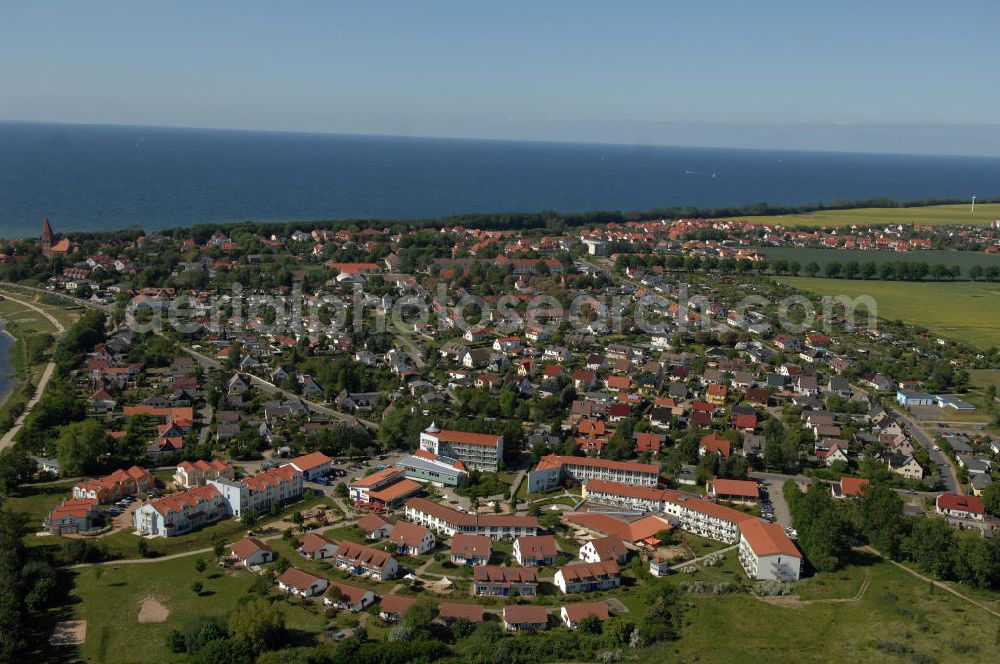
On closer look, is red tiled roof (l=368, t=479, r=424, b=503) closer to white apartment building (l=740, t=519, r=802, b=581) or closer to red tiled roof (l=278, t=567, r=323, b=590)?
red tiled roof (l=278, t=567, r=323, b=590)

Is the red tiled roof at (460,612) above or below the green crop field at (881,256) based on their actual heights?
below

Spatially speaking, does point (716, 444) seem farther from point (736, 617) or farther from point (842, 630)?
point (842, 630)

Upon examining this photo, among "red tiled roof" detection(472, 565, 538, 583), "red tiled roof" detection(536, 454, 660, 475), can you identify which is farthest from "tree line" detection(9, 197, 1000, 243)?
"red tiled roof" detection(472, 565, 538, 583)

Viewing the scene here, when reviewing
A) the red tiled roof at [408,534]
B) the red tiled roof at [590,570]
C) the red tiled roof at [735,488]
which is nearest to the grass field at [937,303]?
the red tiled roof at [735,488]

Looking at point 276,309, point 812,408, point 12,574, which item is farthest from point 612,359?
point 12,574

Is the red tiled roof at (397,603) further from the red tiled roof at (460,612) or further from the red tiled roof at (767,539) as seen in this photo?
the red tiled roof at (767,539)

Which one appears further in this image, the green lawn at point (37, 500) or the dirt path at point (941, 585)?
the green lawn at point (37, 500)

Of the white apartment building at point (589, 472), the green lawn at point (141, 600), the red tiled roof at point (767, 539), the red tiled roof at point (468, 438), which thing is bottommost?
the green lawn at point (141, 600)

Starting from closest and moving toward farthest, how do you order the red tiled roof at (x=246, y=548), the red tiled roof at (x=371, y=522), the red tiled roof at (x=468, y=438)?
the red tiled roof at (x=246, y=548) → the red tiled roof at (x=371, y=522) → the red tiled roof at (x=468, y=438)

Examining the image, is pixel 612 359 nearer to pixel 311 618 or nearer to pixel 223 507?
pixel 223 507
